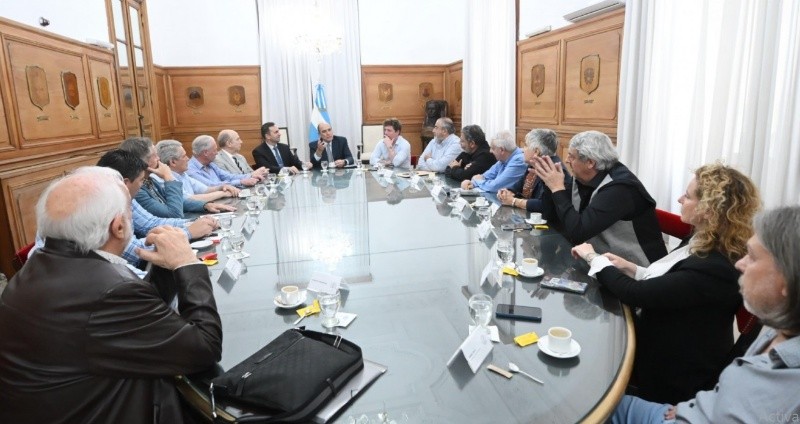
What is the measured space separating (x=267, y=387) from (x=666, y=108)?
3.51 m

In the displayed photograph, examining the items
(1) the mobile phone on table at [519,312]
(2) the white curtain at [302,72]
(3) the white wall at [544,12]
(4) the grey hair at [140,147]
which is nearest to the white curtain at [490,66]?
(3) the white wall at [544,12]

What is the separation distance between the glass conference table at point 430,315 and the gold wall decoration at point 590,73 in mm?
2126

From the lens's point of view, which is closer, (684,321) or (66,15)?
(684,321)

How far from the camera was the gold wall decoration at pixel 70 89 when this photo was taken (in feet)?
14.1

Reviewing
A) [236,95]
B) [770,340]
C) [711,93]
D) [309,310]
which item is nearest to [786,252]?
[770,340]

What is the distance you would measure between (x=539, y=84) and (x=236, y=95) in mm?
4700

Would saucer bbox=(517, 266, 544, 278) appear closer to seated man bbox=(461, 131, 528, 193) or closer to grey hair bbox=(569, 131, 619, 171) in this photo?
grey hair bbox=(569, 131, 619, 171)

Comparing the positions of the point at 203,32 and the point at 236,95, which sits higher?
the point at 203,32

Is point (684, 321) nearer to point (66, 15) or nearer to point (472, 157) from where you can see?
point (472, 157)

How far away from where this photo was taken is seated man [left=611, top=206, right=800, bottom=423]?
921 millimetres

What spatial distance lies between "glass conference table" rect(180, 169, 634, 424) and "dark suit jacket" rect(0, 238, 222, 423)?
0.42 feet

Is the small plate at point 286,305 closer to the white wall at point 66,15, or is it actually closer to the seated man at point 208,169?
the seated man at point 208,169

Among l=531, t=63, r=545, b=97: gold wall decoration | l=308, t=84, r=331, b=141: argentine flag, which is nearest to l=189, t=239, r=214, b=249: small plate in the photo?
l=531, t=63, r=545, b=97: gold wall decoration

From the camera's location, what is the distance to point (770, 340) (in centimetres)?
112
